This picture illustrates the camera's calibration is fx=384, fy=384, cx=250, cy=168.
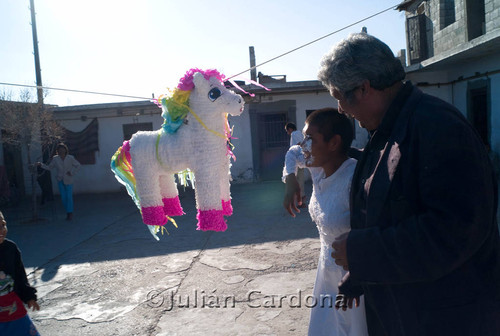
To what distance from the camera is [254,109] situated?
33.4 ft

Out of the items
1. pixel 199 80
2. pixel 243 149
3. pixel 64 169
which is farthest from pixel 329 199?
pixel 243 149

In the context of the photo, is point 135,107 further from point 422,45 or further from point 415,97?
point 415,97

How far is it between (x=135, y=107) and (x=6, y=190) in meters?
3.68

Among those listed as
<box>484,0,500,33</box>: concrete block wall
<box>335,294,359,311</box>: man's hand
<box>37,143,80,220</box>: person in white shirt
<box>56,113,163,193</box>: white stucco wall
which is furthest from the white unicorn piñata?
<box>56,113,163,193</box>: white stucco wall

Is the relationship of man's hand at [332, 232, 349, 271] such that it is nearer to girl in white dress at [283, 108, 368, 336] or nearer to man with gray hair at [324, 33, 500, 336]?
man with gray hair at [324, 33, 500, 336]

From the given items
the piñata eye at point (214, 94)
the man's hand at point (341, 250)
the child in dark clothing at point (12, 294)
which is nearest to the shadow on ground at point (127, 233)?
the child in dark clothing at point (12, 294)

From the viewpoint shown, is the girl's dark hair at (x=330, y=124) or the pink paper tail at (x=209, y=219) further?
the pink paper tail at (x=209, y=219)

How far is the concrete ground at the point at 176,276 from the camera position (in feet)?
9.89

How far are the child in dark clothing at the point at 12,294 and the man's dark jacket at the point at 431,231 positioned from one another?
6.45 feet

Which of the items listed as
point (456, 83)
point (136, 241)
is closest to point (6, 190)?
point (136, 241)

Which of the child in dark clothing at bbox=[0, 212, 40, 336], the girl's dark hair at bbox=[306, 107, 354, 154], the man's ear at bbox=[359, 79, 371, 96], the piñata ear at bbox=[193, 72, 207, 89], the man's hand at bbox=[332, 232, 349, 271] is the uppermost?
the piñata ear at bbox=[193, 72, 207, 89]

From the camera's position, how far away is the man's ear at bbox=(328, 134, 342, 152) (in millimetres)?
1523

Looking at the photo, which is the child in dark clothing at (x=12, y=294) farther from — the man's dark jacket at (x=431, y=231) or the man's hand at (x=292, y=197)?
the man's dark jacket at (x=431, y=231)

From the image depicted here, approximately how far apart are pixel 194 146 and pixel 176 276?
246cm
